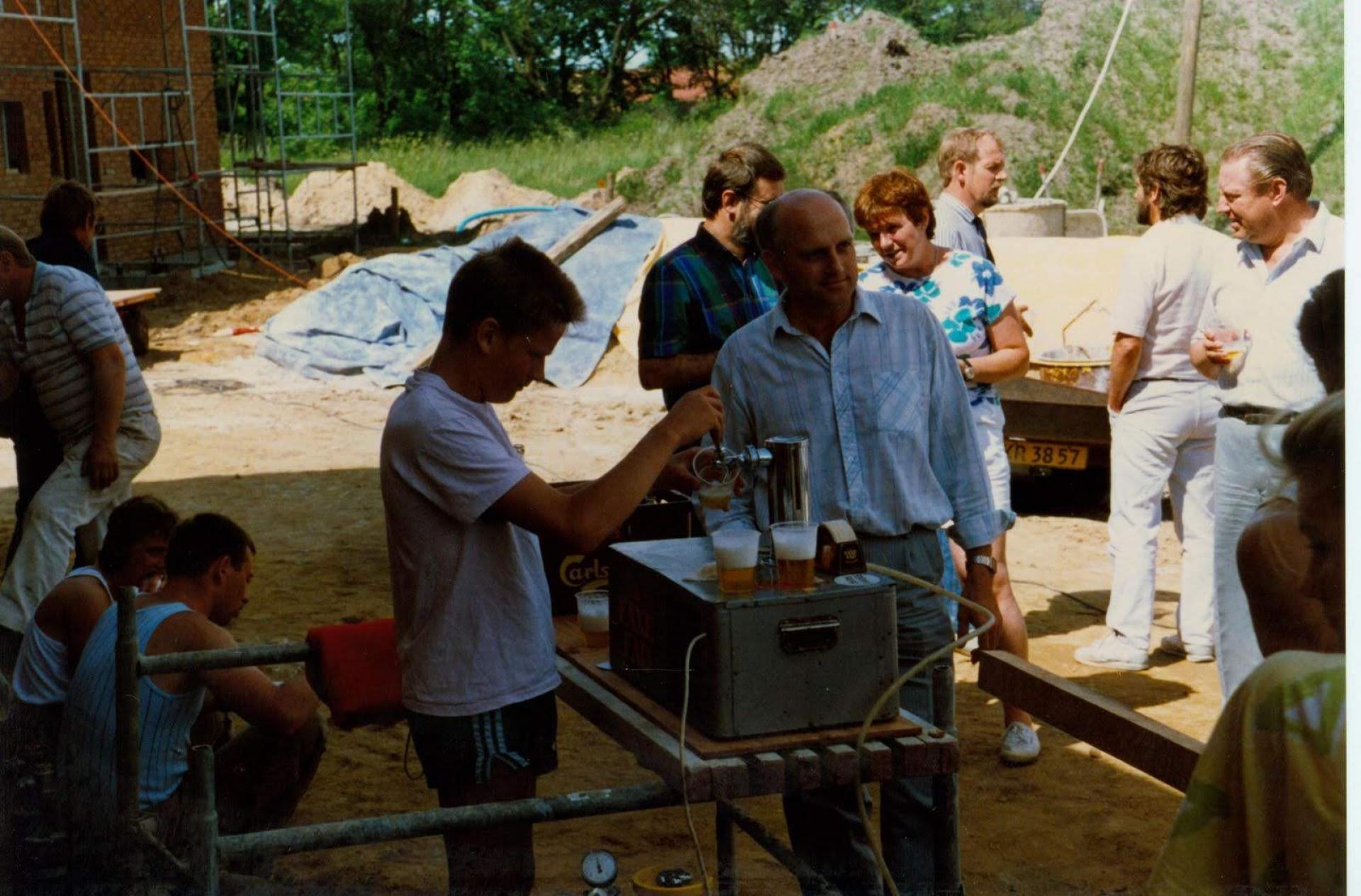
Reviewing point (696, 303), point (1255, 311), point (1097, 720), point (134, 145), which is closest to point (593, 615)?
point (696, 303)

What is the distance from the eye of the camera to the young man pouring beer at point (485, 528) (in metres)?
2.72

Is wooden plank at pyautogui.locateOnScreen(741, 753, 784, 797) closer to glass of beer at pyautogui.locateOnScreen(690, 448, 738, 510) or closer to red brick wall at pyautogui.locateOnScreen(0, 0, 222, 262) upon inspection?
glass of beer at pyautogui.locateOnScreen(690, 448, 738, 510)

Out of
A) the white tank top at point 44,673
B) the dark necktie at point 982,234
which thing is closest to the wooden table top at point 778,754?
the white tank top at point 44,673

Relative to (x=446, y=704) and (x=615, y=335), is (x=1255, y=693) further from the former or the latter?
(x=615, y=335)

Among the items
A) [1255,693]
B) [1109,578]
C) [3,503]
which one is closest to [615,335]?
[3,503]

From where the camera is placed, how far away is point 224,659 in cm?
311

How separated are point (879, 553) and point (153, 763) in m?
1.72

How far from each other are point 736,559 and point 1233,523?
191cm

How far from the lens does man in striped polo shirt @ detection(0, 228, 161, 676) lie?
17.2 feet

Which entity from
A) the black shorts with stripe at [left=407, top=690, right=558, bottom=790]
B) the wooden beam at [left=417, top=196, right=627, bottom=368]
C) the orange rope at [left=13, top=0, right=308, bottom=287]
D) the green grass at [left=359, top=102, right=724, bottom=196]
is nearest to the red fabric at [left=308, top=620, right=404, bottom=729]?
the black shorts with stripe at [left=407, top=690, right=558, bottom=790]

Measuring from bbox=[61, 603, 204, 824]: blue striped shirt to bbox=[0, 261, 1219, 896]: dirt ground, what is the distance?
793mm

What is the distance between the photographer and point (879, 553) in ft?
11.4

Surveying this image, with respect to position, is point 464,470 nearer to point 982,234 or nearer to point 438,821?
point 438,821

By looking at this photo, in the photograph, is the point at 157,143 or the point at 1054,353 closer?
the point at 1054,353
